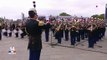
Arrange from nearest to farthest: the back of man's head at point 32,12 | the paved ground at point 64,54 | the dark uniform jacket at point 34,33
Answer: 1. the back of man's head at point 32,12
2. the dark uniform jacket at point 34,33
3. the paved ground at point 64,54

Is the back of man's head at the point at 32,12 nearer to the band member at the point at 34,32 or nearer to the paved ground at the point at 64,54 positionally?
the band member at the point at 34,32

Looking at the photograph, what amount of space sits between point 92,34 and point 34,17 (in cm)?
1336

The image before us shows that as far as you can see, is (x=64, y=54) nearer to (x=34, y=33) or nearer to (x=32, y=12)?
(x=34, y=33)

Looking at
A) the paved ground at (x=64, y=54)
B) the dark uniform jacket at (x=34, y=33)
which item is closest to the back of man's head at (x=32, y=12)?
the dark uniform jacket at (x=34, y=33)

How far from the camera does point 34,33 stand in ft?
30.5

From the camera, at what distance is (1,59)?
1569 centimetres

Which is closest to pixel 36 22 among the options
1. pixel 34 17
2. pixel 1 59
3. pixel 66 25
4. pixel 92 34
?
pixel 34 17

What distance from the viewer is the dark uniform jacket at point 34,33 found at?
9184mm

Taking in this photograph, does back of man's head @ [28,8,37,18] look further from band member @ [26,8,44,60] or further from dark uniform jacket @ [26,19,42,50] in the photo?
dark uniform jacket @ [26,19,42,50]

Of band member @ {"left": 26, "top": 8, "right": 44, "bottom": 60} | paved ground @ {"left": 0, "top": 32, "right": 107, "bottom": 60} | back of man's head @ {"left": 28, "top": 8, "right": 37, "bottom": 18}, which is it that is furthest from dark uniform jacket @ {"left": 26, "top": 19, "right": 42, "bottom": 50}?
paved ground @ {"left": 0, "top": 32, "right": 107, "bottom": 60}

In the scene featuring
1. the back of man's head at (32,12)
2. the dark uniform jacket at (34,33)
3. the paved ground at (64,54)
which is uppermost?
the back of man's head at (32,12)

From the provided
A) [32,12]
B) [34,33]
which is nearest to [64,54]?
[34,33]

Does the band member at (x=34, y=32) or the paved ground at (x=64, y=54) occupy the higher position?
the band member at (x=34, y=32)

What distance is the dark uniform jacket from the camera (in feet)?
30.1
